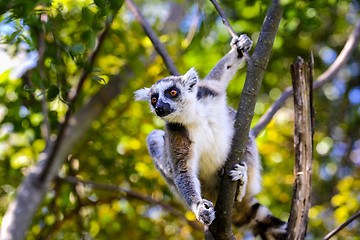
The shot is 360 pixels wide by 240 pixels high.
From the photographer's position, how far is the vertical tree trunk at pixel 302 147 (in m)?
3.55

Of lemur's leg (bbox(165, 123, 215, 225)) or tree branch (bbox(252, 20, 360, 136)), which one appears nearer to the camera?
lemur's leg (bbox(165, 123, 215, 225))

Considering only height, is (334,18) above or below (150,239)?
above

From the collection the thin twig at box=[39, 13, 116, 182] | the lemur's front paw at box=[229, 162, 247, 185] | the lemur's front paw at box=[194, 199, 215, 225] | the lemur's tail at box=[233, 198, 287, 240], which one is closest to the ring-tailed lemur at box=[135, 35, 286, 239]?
the lemur's tail at box=[233, 198, 287, 240]

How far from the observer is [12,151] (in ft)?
18.5

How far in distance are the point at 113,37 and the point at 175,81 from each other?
7.39 feet

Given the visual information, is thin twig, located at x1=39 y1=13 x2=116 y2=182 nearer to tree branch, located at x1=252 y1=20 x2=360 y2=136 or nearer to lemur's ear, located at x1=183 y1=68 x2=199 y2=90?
lemur's ear, located at x1=183 y1=68 x2=199 y2=90

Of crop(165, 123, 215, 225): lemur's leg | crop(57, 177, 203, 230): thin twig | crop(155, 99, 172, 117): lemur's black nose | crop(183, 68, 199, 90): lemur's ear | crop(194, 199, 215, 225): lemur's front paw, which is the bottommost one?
crop(57, 177, 203, 230): thin twig

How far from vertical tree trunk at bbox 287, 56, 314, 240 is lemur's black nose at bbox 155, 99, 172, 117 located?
3.85ft

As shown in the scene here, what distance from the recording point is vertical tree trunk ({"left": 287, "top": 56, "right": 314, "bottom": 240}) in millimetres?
3553

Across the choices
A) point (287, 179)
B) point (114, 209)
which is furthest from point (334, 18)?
point (114, 209)

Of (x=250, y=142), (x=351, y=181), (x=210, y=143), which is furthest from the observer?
(x=351, y=181)

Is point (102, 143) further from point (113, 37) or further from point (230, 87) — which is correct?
point (230, 87)

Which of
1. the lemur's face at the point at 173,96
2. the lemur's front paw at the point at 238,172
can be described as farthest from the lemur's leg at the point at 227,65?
the lemur's front paw at the point at 238,172

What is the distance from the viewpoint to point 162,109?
373 centimetres
